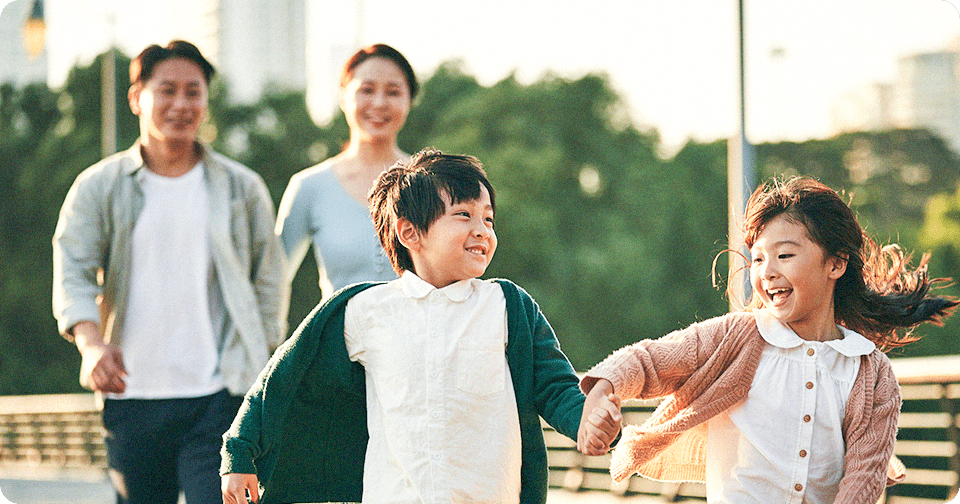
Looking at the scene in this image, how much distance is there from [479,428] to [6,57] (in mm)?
30637

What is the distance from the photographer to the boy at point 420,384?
274cm

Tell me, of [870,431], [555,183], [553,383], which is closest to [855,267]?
[870,431]

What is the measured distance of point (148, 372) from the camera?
3.79 metres

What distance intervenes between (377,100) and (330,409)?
4.43 feet

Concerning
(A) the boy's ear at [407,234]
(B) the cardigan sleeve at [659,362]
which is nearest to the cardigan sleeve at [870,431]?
(B) the cardigan sleeve at [659,362]

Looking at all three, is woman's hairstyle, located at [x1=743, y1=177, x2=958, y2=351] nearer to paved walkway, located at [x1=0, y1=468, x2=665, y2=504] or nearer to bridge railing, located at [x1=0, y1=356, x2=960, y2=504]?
bridge railing, located at [x1=0, y1=356, x2=960, y2=504]

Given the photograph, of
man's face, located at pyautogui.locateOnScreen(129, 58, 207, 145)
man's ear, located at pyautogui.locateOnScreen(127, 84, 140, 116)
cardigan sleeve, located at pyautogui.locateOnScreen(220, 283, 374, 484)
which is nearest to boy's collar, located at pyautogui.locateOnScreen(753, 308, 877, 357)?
cardigan sleeve, located at pyautogui.locateOnScreen(220, 283, 374, 484)

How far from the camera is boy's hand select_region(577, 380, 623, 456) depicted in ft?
8.30

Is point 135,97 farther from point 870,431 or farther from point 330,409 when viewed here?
point 870,431

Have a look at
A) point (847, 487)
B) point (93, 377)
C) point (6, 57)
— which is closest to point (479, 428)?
point (847, 487)

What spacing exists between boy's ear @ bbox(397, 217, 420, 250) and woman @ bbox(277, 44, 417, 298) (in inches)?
31.6

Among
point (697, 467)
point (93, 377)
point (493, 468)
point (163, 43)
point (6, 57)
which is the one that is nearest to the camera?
point (493, 468)

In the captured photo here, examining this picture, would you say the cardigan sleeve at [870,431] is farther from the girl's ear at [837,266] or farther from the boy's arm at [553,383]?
the boy's arm at [553,383]

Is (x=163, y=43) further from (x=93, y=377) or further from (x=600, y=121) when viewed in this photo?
(x=600, y=121)
